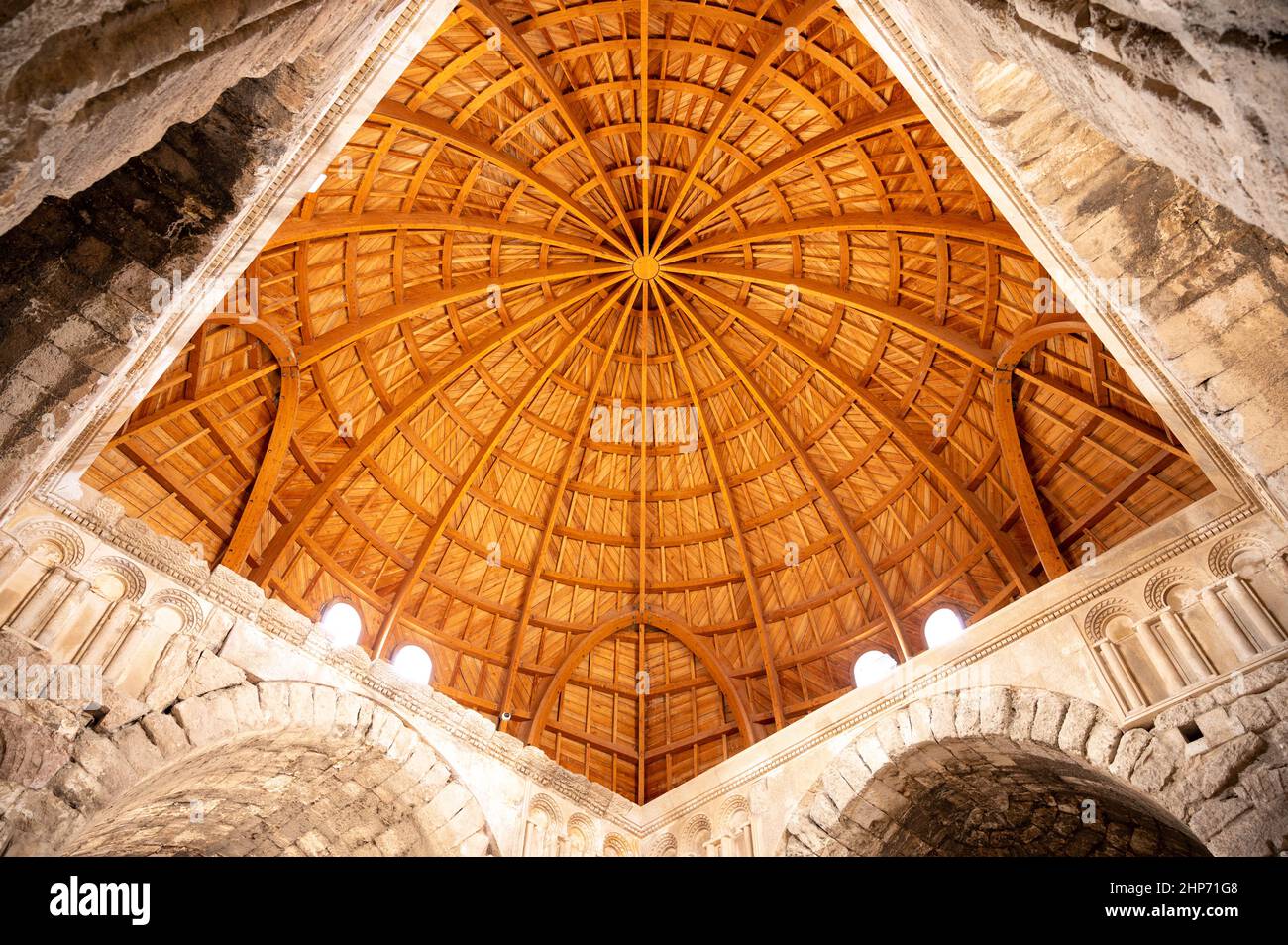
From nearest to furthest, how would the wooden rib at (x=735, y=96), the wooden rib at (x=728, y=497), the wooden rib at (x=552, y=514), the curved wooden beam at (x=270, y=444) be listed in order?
1. the wooden rib at (x=735, y=96)
2. the curved wooden beam at (x=270, y=444)
3. the wooden rib at (x=552, y=514)
4. the wooden rib at (x=728, y=497)

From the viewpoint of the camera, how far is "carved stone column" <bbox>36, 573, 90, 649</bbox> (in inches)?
379

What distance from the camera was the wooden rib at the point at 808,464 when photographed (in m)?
15.9

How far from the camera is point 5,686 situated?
8.96 meters

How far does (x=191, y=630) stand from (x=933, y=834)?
1087 centimetres

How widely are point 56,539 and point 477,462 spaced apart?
7757 mm

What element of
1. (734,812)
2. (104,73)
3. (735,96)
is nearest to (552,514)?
(734,812)

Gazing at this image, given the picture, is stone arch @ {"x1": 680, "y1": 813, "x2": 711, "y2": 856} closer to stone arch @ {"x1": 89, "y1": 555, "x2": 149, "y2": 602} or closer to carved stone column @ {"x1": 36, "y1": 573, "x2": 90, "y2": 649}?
stone arch @ {"x1": 89, "y1": 555, "x2": 149, "y2": 602}

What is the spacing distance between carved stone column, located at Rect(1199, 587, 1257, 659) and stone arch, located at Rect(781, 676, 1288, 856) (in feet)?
5.06

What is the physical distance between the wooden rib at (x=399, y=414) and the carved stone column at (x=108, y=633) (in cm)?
338

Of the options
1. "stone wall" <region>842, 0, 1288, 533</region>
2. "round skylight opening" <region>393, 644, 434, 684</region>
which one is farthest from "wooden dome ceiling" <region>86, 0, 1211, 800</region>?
"stone wall" <region>842, 0, 1288, 533</region>

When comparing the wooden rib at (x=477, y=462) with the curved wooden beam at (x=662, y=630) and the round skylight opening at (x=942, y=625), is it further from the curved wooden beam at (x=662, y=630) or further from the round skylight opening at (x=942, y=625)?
the round skylight opening at (x=942, y=625)

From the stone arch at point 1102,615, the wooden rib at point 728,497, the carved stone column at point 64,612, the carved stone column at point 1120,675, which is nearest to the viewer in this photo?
the carved stone column at point 64,612

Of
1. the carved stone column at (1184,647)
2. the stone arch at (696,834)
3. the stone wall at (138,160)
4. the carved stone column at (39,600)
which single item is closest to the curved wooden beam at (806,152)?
the carved stone column at (1184,647)
